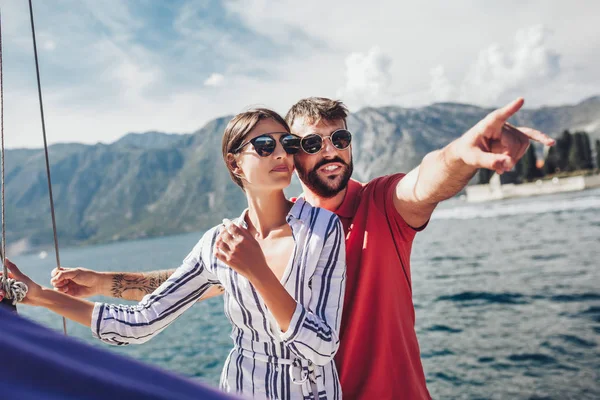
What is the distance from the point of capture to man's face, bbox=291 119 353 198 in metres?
3.52

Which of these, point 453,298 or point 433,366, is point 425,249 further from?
point 433,366

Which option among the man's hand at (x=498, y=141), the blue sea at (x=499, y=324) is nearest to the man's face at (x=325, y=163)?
the man's hand at (x=498, y=141)

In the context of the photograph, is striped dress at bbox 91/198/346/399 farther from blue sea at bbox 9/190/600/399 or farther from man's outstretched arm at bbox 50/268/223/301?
blue sea at bbox 9/190/600/399

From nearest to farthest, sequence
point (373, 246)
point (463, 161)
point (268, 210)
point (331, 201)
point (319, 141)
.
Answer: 1. point (463, 161)
2. point (268, 210)
3. point (373, 246)
4. point (319, 141)
5. point (331, 201)

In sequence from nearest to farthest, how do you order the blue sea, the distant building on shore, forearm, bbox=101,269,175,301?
forearm, bbox=101,269,175,301 → the blue sea → the distant building on shore

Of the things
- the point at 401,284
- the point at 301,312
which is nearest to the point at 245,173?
the point at 301,312

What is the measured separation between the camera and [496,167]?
2.09m

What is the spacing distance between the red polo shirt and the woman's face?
2.39ft

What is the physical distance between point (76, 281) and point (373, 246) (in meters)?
2.33

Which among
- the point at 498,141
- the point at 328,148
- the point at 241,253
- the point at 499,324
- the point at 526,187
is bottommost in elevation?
the point at 499,324

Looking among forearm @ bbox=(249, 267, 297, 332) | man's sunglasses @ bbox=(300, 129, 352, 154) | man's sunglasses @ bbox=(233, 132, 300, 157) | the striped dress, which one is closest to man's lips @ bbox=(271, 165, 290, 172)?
man's sunglasses @ bbox=(233, 132, 300, 157)

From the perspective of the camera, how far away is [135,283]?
4027 millimetres

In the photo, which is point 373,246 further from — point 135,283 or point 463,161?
point 135,283

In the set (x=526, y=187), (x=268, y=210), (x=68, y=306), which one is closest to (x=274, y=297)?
(x=268, y=210)
